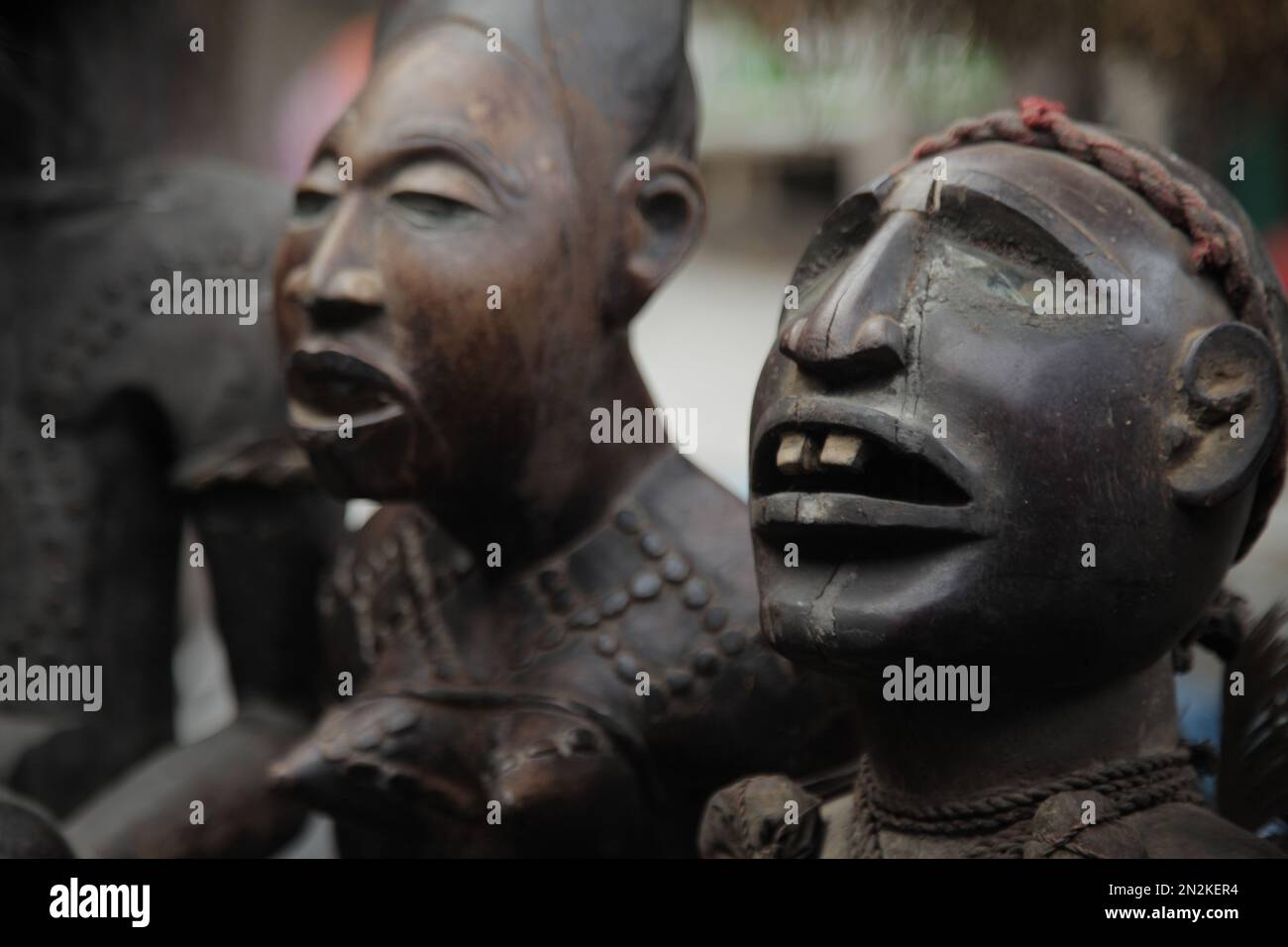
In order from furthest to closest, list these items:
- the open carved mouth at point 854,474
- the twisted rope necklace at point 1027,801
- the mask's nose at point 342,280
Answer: the mask's nose at point 342,280
the twisted rope necklace at point 1027,801
the open carved mouth at point 854,474

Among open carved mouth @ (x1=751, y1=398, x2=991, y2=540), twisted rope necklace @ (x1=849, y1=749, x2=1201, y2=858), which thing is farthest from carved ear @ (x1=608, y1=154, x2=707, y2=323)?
twisted rope necklace @ (x1=849, y1=749, x2=1201, y2=858)

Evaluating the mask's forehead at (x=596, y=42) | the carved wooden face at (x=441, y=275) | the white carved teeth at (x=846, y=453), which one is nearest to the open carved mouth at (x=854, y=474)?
the white carved teeth at (x=846, y=453)

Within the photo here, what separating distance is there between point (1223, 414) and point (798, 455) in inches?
13.4

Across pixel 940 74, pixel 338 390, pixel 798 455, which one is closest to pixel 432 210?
pixel 338 390

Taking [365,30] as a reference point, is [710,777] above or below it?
below

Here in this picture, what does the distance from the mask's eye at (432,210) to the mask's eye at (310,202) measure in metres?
0.11

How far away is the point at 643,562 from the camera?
6.65 ft

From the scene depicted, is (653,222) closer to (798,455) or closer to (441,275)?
(441,275)

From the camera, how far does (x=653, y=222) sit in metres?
2.05

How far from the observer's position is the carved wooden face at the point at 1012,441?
1.45 m

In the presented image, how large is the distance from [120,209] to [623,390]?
2.96ft

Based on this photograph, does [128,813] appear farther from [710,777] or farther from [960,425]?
[960,425]

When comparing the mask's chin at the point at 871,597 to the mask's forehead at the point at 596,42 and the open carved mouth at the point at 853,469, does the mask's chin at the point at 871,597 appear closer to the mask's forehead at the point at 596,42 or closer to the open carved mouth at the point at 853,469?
the open carved mouth at the point at 853,469

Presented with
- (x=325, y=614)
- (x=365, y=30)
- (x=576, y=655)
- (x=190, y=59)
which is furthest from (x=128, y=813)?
(x=365, y=30)
